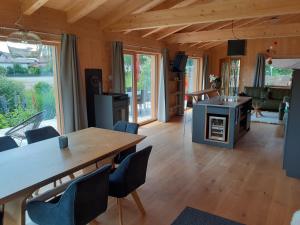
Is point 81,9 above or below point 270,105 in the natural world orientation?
above

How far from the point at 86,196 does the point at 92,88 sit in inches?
131

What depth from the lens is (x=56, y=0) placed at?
380cm

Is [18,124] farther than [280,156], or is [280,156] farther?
[280,156]

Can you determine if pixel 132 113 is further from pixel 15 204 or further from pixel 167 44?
pixel 15 204

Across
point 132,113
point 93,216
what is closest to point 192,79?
point 132,113

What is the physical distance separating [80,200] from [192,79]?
27.9 feet

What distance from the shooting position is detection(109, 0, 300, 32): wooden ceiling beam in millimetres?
3519

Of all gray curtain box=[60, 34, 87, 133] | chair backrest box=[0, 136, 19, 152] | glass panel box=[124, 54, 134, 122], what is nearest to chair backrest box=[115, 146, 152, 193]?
chair backrest box=[0, 136, 19, 152]

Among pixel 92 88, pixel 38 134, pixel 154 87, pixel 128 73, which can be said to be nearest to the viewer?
pixel 38 134

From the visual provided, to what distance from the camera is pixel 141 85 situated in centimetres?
663

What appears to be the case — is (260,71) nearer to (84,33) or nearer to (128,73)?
(128,73)

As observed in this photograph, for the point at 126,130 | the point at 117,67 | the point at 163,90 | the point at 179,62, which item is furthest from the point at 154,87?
the point at 126,130

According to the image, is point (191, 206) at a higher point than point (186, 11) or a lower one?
lower

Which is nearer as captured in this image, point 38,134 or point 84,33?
point 38,134
